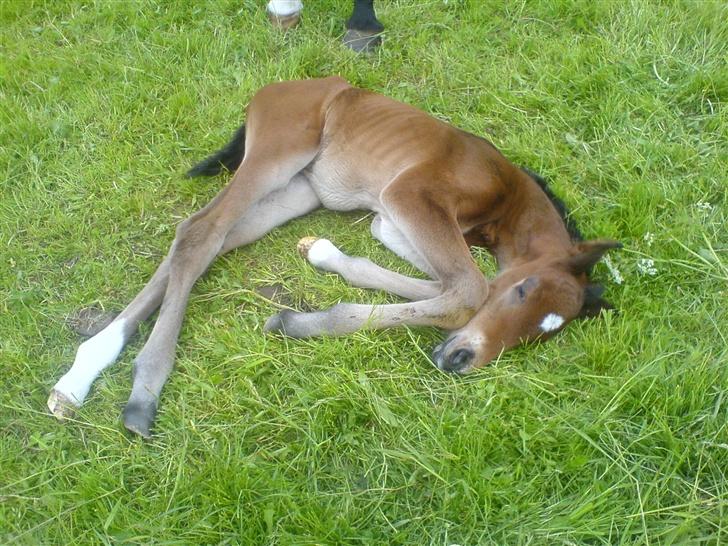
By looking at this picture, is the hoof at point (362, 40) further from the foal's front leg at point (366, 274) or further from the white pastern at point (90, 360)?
the white pastern at point (90, 360)

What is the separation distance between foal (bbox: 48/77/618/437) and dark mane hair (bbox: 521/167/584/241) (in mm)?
29

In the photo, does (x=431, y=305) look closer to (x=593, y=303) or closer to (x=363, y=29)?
(x=593, y=303)

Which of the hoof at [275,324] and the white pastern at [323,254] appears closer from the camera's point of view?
the hoof at [275,324]

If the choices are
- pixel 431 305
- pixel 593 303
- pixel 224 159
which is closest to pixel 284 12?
pixel 224 159

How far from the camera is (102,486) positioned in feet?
8.82

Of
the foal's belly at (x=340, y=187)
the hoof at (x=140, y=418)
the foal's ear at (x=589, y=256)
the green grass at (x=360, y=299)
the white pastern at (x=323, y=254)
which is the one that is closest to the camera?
the green grass at (x=360, y=299)

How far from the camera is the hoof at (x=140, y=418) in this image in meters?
2.88

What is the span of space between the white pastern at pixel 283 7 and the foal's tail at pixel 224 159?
1.47m

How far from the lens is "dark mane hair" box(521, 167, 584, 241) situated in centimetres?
374

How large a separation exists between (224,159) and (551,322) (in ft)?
6.92

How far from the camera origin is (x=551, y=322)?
319 centimetres

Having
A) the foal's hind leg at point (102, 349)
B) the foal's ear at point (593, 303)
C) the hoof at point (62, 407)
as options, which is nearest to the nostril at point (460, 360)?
the foal's ear at point (593, 303)

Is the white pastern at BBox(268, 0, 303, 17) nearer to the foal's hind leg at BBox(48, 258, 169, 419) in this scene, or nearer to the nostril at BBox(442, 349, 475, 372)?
the foal's hind leg at BBox(48, 258, 169, 419)

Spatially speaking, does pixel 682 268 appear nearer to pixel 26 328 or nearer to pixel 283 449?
pixel 283 449
